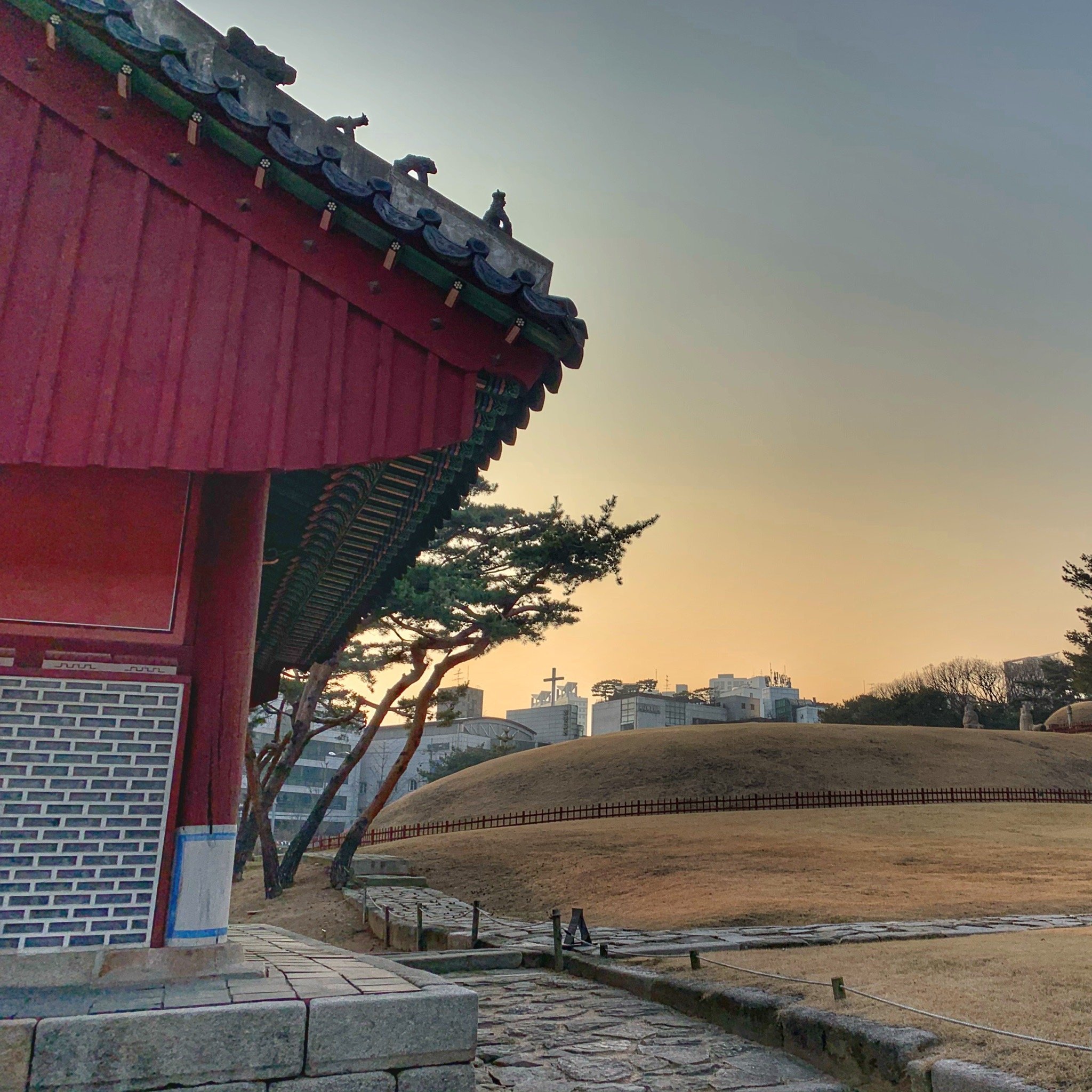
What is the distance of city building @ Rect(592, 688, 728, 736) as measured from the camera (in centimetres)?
7519

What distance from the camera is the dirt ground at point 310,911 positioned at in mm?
16344

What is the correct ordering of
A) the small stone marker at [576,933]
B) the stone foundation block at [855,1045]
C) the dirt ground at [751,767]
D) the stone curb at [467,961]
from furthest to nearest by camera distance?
the dirt ground at [751,767]
the small stone marker at [576,933]
the stone curb at [467,961]
the stone foundation block at [855,1045]

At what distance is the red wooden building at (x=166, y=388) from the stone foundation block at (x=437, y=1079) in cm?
138

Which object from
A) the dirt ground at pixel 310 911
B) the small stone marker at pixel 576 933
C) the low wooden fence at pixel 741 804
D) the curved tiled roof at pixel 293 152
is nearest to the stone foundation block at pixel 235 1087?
the curved tiled roof at pixel 293 152

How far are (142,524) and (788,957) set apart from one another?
25.2 ft

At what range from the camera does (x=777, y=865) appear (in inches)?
765

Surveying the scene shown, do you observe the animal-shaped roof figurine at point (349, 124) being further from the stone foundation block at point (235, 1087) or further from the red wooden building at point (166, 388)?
the stone foundation block at point (235, 1087)

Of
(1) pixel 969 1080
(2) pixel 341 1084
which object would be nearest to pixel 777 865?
(1) pixel 969 1080

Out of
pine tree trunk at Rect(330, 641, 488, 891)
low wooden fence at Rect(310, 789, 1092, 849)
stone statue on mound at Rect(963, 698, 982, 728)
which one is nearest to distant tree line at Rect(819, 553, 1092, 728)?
stone statue on mound at Rect(963, 698, 982, 728)

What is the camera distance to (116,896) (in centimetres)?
454

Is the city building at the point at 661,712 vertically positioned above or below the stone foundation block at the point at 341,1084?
above

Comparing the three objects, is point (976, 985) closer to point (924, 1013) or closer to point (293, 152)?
point (924, 1013)

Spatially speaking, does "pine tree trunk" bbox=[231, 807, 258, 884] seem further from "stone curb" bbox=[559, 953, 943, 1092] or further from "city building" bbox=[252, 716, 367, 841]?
"city building" bbox=[252, 716, 367, 841]

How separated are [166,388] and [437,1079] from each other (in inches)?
150
